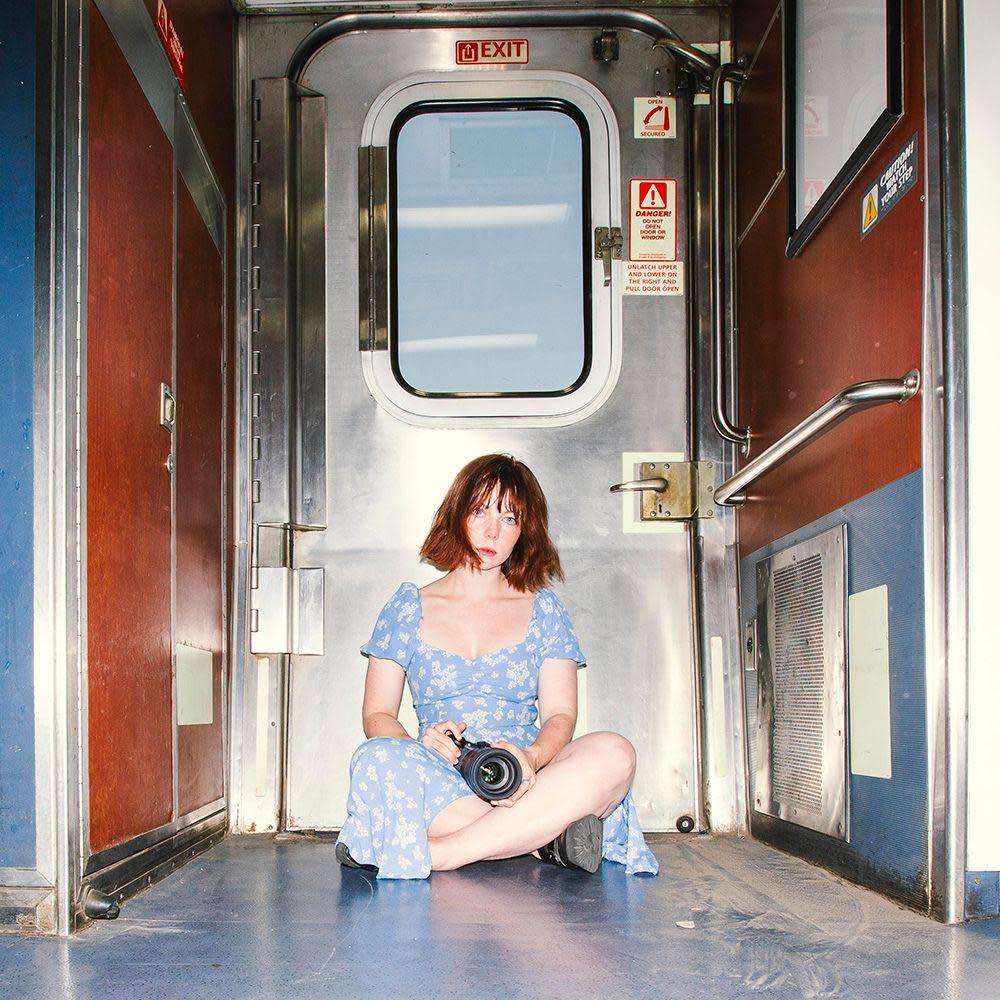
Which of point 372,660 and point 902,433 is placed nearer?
point 902,433

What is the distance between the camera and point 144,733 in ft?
8.18

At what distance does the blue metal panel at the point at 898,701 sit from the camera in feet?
6.88

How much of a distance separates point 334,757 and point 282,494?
75 cm

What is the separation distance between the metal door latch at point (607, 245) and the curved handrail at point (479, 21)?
565 mm

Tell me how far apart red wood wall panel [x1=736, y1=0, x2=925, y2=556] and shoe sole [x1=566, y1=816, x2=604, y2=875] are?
33.8 inches

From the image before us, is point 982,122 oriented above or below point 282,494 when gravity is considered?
above

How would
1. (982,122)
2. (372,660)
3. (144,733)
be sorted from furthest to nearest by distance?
(372,660) < (144,733) < (982,122)

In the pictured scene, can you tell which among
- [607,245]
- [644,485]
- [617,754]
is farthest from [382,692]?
[607,245]

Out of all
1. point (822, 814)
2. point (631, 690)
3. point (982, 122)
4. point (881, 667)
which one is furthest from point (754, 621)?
point (982, 122)

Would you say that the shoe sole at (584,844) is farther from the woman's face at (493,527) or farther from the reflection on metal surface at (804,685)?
the woman's face at (493,527)

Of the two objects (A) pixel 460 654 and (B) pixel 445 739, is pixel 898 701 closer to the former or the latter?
(B) pixel 445 739

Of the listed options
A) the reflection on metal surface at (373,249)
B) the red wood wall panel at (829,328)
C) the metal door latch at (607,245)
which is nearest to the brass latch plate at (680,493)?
the red wood wall panel at (829,328)

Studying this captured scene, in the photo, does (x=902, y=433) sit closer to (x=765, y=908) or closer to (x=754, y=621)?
(x=765, y=908)

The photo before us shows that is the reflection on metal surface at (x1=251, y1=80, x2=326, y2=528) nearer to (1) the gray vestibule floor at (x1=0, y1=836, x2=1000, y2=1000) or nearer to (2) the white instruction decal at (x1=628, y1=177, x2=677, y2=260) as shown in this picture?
(2) the white instruction decal at (x1=628, y1=177, x2=677, y2=260)
